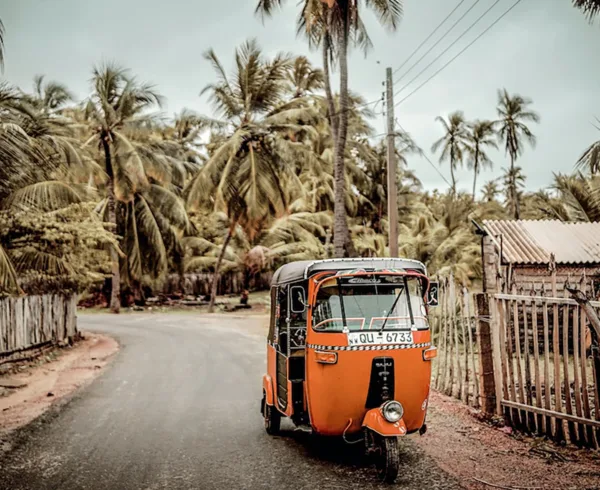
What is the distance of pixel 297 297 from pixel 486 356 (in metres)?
2.88

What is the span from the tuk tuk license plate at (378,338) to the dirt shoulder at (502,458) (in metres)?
1.42

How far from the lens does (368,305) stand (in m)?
6.00

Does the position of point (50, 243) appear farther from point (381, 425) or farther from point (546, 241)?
point (546, 241)

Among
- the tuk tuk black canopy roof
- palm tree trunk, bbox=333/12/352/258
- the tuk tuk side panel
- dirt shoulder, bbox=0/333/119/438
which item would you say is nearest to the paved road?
dirt shoulder, bbox=0/333/119/438

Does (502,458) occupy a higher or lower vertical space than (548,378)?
lower

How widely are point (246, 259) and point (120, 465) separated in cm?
2532

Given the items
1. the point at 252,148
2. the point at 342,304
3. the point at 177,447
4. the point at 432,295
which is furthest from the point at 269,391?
the point at 252,148

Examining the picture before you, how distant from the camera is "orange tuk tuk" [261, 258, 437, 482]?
5621mm

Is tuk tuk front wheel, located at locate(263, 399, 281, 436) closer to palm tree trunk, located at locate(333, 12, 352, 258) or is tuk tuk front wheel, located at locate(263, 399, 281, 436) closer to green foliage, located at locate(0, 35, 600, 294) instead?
green foliage, located at locate(0, 35, 600, 294)

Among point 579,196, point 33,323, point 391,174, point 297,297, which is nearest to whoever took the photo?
point 297,297

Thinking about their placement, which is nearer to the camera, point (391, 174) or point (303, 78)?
point (391, 174)

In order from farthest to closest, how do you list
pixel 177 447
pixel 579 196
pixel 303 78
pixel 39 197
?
pixel 303 78
pixel 579 196
pixel 39 197
pixel 177 447

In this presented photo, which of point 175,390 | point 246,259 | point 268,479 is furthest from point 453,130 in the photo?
point 268,479

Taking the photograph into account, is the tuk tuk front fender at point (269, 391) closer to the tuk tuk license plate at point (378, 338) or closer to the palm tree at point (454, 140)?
the tuk tuk license plate at point (378, 338)
